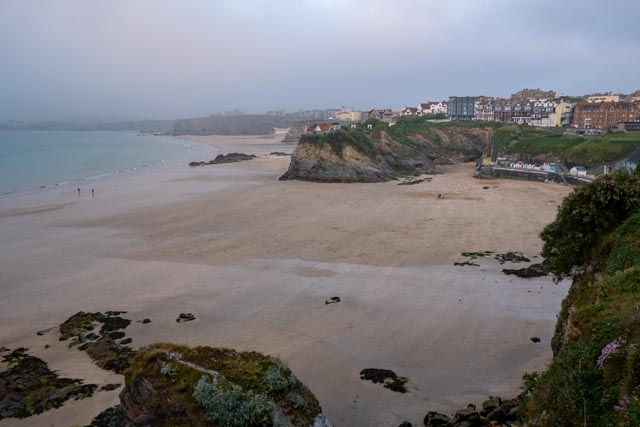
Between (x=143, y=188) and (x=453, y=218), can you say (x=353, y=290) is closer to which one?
(x=453, y=218)

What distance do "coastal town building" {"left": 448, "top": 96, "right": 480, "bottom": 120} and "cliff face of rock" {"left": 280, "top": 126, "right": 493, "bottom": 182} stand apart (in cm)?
3819

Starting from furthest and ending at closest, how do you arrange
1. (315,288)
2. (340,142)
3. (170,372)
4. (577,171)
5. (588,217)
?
(340,142), (577,171), (315,288), (588,217), (170,372)

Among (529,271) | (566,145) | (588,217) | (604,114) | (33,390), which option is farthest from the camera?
(604,114)

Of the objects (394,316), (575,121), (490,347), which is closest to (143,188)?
(394,316)

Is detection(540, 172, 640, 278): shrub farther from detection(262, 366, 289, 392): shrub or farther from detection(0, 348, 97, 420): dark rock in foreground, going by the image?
detection(0, 348, 97, 420): dark rock in foreground

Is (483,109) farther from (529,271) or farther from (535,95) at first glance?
(529,271)

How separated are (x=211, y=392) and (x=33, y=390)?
6555 millimetres

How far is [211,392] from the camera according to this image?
6824 mm

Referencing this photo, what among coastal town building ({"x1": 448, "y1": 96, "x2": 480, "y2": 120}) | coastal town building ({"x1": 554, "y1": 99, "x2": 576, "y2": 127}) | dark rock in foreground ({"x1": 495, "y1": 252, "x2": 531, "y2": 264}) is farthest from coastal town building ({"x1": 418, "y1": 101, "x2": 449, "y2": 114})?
dark rock in foreground ({"x1": 495, "y1": 252, "x2": 531, "y2": 264})

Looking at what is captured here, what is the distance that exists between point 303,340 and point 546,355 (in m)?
6.38

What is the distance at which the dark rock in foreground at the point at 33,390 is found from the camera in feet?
33.2

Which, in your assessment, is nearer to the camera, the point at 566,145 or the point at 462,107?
the point at 566,145

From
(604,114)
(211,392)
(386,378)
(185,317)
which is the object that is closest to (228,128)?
(604,114)

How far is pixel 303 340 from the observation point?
13.1m
